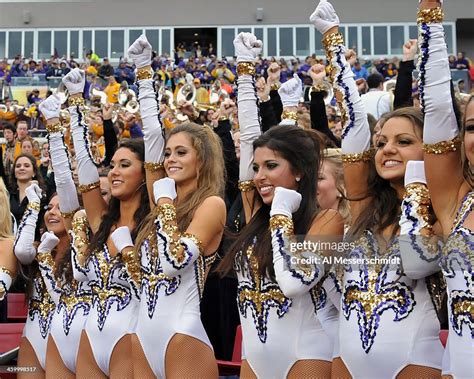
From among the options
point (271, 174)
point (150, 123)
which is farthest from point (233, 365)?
point (150, 123)

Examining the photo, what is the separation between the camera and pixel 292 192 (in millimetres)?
3311

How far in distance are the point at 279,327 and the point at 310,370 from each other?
0.22 metres

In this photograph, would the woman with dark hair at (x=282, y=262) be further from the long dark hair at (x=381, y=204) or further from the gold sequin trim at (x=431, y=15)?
the gold sequin trim at (x=431, y=15)

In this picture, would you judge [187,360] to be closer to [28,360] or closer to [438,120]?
[28,360]

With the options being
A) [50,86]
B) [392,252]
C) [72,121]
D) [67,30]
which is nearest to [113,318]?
[72,121]

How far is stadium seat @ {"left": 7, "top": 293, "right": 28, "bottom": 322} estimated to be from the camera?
5742 mm

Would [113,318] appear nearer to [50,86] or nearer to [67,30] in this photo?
[50,86]

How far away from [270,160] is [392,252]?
32.5 inches

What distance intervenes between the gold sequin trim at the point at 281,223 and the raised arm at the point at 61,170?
181 centimetres

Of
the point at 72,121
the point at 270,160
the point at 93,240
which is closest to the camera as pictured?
the point at 270,160

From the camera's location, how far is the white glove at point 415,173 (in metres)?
2.96

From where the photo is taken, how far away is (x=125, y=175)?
4352 millimetres

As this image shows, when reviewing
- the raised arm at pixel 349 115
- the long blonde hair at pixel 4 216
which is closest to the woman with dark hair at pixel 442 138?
the raised arm at pixel 349 115

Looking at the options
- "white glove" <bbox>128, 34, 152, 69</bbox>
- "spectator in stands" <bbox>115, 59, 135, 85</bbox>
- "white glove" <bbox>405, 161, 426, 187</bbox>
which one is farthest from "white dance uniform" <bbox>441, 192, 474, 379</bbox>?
"spectator in stands" <bbox>115, 59, 135, 85</bbox>
